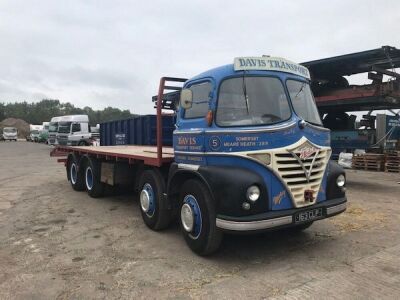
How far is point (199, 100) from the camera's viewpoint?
18.3 ft

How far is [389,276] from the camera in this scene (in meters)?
4.47

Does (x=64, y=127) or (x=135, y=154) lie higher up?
(x=64, y=127)

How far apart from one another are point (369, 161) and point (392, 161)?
0.82 meters

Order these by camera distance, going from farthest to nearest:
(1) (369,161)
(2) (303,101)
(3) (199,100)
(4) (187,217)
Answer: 1. (1) (369,161)
2. (3) (199,100)
3. (2) (303,101)
4. (4) (187,217)

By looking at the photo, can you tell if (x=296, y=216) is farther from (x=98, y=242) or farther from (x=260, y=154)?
(x=98, y=242)

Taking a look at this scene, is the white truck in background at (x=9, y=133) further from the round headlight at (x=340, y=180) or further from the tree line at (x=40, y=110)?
the round headlight at (x=340, y=180)

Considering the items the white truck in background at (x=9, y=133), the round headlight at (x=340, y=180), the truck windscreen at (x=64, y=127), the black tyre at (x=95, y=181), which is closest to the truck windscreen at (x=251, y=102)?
the round headlight at (x=340, y=180)

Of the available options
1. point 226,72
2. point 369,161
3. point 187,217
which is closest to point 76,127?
point 369,161

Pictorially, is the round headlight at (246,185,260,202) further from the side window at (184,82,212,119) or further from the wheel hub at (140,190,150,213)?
the wheel hub at (140,190,150,213)

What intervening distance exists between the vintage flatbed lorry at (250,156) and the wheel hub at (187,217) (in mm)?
13

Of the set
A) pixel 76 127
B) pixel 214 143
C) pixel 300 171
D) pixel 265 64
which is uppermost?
pixel 265 64

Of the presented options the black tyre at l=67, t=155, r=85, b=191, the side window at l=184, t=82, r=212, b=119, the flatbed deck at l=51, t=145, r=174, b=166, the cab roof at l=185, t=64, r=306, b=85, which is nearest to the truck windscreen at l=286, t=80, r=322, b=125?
the cab roof at l=185, t=64, r=306, b=85

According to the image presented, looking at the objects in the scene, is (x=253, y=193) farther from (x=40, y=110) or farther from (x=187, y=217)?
(x=40, y=110)

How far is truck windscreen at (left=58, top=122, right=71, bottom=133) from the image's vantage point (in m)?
30.2
